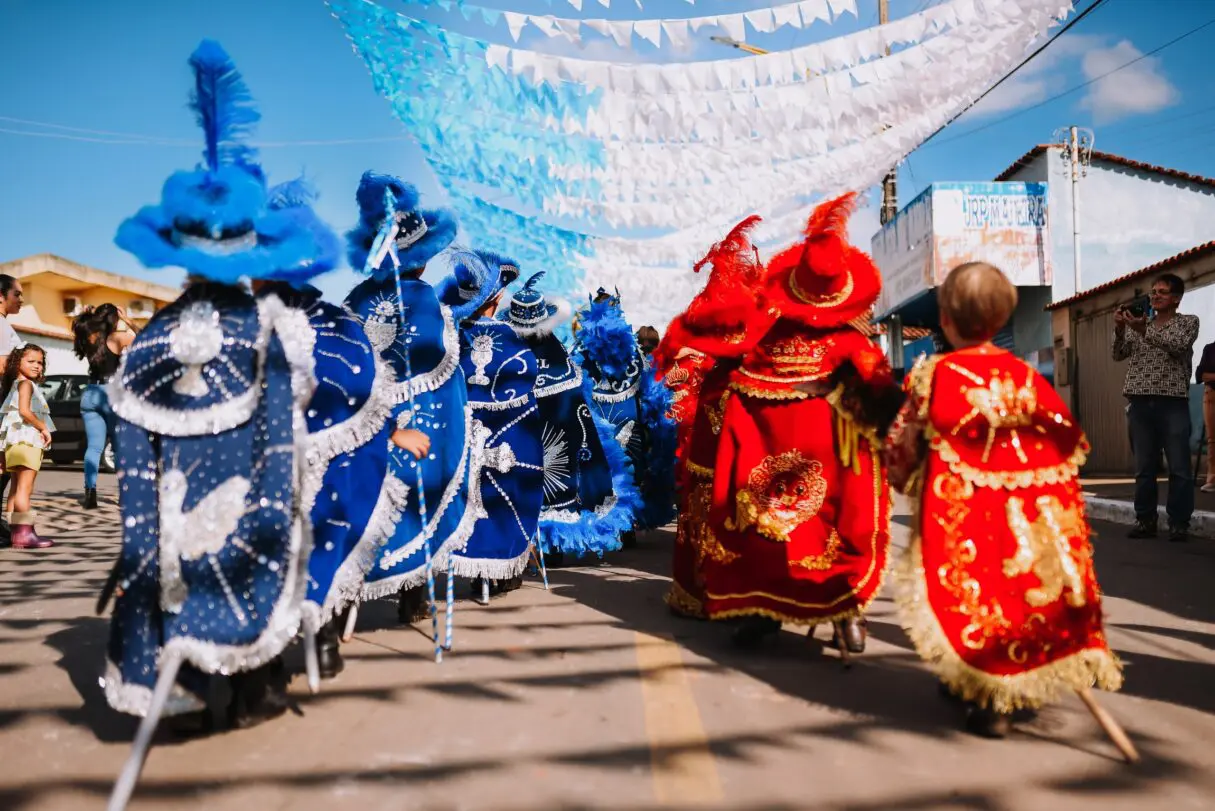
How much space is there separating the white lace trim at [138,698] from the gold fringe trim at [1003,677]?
245 cm

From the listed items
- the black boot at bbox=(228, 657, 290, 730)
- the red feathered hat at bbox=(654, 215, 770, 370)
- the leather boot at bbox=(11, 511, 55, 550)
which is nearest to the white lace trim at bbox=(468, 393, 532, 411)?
the red feathered hat at bbox=(654, 215, 770, 370)

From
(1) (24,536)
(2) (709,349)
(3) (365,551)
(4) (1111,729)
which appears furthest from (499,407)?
(1) (24,536)

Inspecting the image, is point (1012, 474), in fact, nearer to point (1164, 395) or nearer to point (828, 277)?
point (828, 277)

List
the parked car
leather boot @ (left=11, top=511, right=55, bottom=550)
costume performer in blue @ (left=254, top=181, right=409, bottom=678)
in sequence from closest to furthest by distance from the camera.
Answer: costume performer in blue @ (left=254, top=181, right=409, bottom=678) < leather boot @ (left=11, top=511, right=55, bottom=550) < the parked car

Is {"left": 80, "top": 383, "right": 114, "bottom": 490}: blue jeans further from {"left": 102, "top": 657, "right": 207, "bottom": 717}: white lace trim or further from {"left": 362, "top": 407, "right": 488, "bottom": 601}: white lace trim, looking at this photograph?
{"left": 102, "top": 657, "right": 207, "bottom": 717}: white lace trim

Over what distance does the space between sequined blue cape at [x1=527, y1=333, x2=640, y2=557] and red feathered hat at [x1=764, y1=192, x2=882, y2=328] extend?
2615 millimetres

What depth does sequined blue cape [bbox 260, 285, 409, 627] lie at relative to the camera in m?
3.71

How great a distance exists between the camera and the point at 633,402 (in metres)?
8.69

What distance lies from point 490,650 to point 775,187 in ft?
19.5

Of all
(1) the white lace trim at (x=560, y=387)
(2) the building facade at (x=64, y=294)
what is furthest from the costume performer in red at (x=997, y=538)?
(2) the building facade at (x=64, y=294)

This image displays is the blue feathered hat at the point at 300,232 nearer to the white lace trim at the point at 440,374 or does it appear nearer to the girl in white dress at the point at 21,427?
the white lace trim at the point at 440,374

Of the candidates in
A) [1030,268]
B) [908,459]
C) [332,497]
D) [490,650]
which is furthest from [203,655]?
[1030,268]

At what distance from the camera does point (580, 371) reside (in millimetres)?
7293

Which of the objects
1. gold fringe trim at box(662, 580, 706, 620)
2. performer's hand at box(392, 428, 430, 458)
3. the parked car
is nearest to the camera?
performer's hand at box(392, 428, 430, 458)
